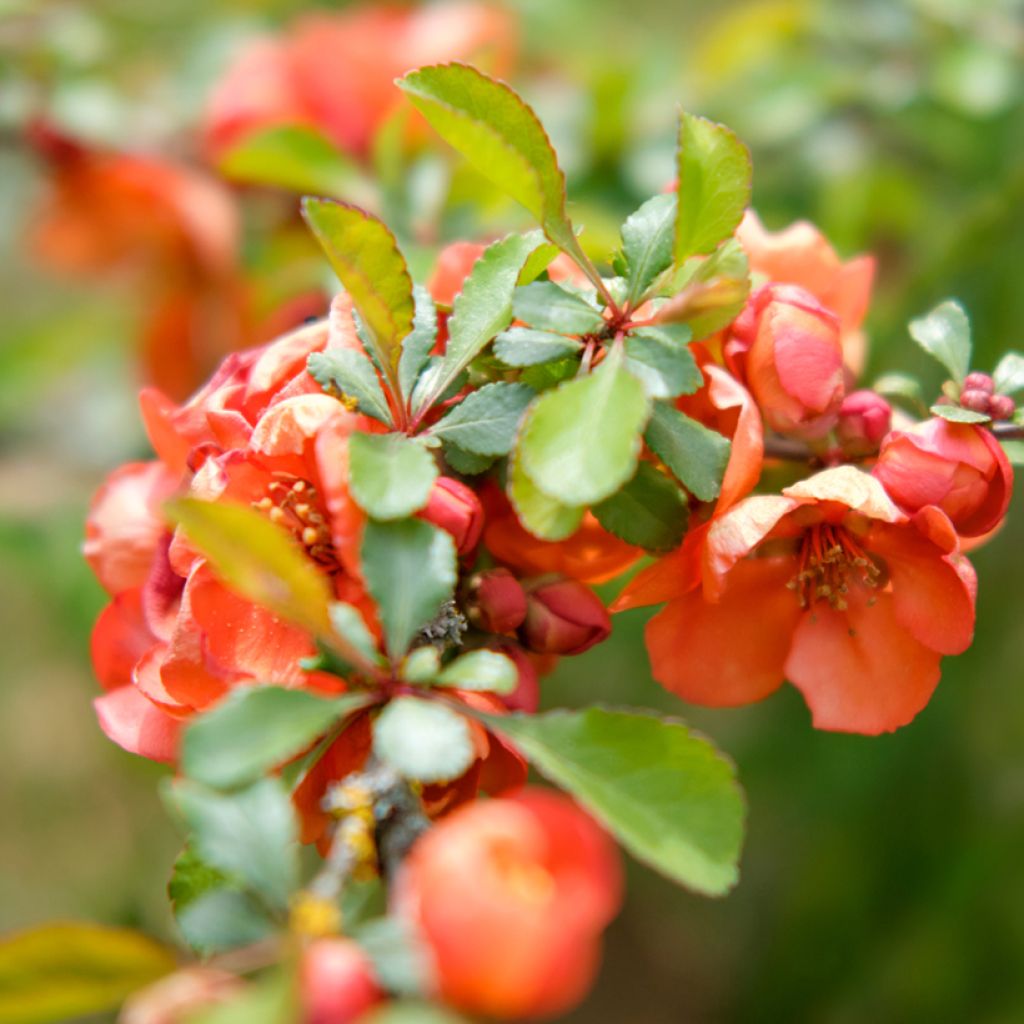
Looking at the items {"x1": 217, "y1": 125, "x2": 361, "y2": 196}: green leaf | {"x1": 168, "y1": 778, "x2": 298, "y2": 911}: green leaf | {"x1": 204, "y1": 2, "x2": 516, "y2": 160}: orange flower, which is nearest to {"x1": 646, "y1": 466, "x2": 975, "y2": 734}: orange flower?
{"x1": 168, "y1": 778, "x2": 298, "y2": 911}: green leaf

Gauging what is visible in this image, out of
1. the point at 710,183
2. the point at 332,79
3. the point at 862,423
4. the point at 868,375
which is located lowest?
the point at 868,375

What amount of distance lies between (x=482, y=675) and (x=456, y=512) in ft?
0.29

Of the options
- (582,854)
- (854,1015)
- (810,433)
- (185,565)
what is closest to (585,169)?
(810,433)

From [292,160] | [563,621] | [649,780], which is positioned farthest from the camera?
[292,160]

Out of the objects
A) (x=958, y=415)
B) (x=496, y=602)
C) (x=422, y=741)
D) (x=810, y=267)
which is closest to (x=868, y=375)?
(x=810, y=267)

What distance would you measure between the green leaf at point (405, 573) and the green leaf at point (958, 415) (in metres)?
0.25

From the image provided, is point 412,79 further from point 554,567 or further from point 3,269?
point 3,269

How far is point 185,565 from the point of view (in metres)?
0.56

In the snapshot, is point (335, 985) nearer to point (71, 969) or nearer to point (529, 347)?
point (71, 969)

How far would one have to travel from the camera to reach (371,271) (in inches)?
21.2

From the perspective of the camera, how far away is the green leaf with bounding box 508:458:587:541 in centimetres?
50

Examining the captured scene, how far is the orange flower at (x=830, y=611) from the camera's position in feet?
1.84

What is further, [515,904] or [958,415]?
[958,415]

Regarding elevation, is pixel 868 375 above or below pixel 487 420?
below
